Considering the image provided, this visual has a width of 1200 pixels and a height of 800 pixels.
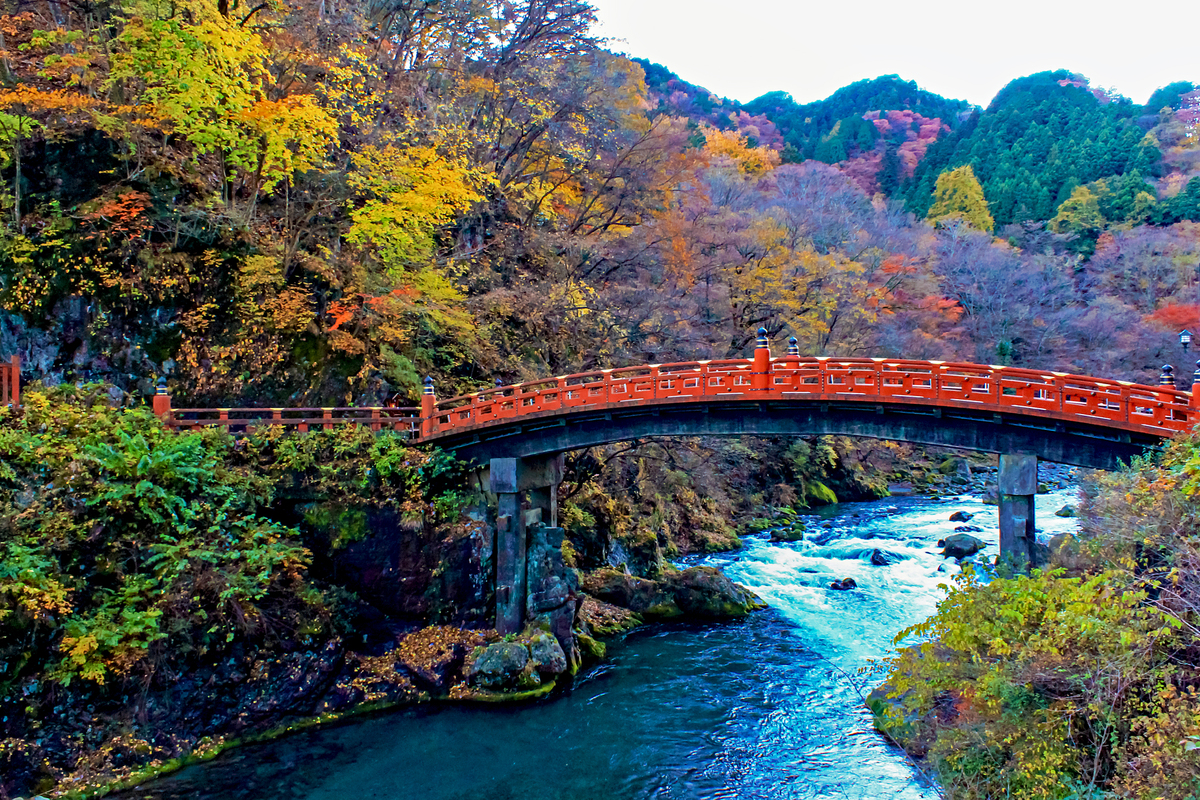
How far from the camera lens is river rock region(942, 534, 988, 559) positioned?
82.8ft

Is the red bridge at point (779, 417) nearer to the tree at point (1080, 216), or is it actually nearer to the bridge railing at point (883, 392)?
the bridge railing at point (883, 392)

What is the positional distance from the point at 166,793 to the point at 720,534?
67.4 ft

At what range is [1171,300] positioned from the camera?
39.8m

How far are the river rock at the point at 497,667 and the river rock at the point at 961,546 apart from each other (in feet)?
52.2

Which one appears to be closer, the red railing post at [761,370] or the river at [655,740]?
the river at [655,740]

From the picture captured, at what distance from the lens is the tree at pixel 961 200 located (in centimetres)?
5338

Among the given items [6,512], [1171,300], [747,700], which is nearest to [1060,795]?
[747,700]

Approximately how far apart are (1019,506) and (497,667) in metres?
11.2

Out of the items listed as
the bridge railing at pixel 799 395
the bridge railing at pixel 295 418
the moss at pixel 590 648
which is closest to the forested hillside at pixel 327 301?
the bridge railing at pixel 295 418

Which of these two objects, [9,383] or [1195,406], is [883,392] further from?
[9,383]

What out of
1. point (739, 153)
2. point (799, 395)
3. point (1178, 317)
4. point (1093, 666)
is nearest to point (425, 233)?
point (799, 395)

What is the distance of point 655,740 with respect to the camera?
14.8m

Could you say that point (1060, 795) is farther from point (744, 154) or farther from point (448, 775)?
point (744, 154)

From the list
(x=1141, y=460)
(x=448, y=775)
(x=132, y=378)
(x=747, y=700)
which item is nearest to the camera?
(x=1141, y=460)
